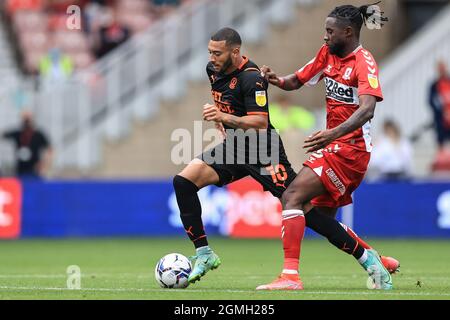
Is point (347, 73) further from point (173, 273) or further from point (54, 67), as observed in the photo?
point (54, 67)

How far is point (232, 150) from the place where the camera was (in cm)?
1101

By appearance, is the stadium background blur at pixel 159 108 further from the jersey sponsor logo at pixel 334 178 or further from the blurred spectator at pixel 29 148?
the jersey sponsor logo at pixel 334 178

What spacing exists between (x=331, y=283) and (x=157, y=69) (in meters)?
13.3

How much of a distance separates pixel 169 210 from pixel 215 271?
705cm

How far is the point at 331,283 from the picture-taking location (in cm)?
1130

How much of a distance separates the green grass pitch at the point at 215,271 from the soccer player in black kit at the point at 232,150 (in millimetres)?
664

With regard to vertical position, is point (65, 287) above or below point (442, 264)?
below

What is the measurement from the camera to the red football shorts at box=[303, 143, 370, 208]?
1064 cm

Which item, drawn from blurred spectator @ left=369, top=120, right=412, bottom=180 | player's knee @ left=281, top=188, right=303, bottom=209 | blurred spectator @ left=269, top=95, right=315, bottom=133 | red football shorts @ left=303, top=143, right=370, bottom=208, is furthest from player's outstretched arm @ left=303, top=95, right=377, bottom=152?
blurred spectator @ left=369, top=120, right=412, bottom=180

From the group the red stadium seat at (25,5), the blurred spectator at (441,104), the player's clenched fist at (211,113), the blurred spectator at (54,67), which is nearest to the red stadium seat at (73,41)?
the blurred spectator at (54,67)

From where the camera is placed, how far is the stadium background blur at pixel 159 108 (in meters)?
20.0

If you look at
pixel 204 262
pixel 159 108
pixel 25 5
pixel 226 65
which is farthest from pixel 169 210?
pixel 226 65

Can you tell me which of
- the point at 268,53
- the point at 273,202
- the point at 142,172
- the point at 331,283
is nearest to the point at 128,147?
the point at 142,172
